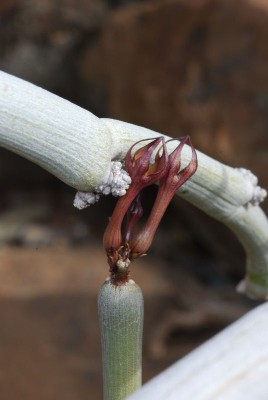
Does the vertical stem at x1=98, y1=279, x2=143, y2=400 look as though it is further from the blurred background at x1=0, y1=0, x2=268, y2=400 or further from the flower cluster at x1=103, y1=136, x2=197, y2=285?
the blurred background at x1=0, y1=0, x2=268, y2=400

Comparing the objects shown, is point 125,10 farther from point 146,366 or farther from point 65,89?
point 146,366

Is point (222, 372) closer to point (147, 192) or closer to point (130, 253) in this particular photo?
point (130, 253)

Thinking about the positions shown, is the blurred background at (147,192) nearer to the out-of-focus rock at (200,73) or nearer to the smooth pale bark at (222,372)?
the out-of-focus rock at (200,73)

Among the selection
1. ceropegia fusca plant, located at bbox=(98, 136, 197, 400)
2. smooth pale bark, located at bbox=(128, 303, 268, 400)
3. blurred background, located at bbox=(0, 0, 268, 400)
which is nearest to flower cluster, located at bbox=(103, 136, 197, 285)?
ceropegia fusca plant, located at bbox=(98, 136, 197, 400)

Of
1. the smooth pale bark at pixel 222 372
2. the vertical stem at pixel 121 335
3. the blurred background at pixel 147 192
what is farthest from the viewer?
the blurred background at pixel 147 192

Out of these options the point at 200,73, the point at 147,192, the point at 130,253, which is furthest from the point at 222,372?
the point at 147,192

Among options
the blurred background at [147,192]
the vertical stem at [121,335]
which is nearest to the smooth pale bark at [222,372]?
the vertical stem at [121,335]
